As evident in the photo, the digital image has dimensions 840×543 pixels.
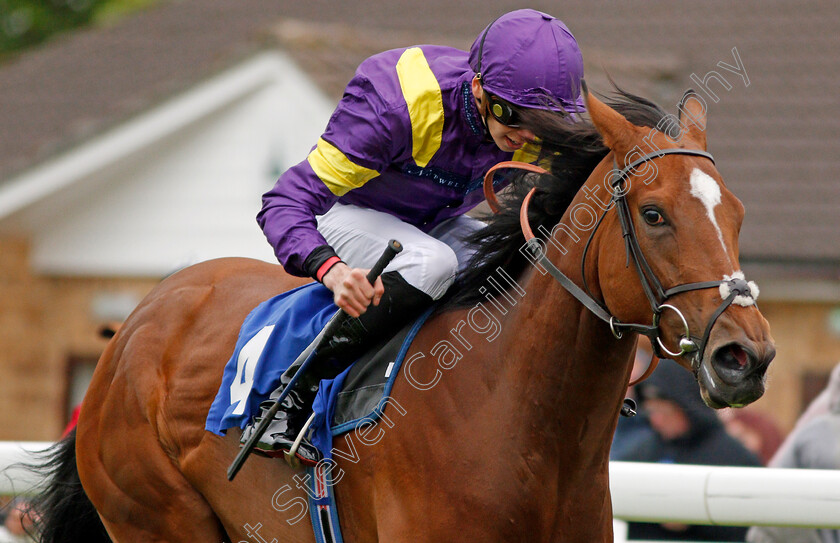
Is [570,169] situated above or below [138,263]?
above

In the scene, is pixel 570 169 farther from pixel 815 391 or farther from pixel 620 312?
pixel 815 391

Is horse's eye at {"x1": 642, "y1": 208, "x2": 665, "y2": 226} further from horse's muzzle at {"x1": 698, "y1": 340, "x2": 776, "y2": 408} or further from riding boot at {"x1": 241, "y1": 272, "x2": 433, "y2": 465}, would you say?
riding boot at {"x1": 241, "y1": 272, "x2": 433, "y2": 465}

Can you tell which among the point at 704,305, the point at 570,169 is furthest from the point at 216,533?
the point at 704,305

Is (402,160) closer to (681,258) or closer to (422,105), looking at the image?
(422,105)

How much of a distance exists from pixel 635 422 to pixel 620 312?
2943 mm

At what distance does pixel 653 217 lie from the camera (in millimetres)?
2576

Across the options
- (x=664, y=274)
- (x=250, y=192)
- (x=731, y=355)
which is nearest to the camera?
(x=731, y=355)

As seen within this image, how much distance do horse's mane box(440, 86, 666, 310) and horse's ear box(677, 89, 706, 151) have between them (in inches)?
2.6

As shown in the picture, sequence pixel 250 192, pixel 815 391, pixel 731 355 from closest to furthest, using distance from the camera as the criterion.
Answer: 1. pixel 731 355
2. pixel 815 391
3. pixel 250 192

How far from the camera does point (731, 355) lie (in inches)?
93.7

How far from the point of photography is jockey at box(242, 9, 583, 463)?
9.94ft

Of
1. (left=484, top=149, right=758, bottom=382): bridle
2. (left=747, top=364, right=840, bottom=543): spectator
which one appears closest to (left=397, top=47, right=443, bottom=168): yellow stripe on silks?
(left=484, top=149, right=758, bottom=382): bridle

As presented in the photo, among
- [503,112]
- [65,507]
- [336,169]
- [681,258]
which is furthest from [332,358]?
[65,507]

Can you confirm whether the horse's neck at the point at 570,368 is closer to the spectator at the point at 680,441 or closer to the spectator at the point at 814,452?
the spectator at the point at 814,452
